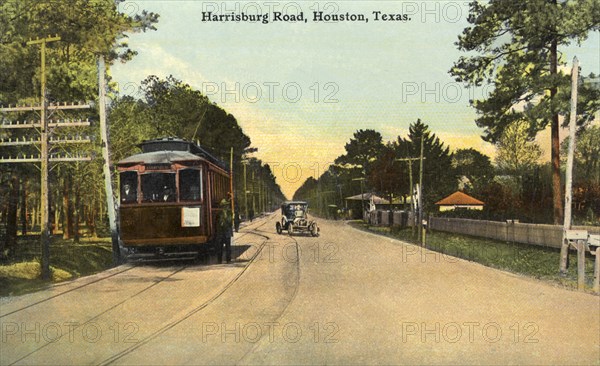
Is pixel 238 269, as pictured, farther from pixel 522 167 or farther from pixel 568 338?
pixel 522 167

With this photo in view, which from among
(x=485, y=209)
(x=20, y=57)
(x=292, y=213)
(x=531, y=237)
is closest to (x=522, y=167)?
(x=485, y=209)

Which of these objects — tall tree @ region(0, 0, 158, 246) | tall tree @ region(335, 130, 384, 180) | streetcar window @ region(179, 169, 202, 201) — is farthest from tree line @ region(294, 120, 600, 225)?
tall tree @ region(0, 0, 158, 246)

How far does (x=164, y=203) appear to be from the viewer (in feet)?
65.5

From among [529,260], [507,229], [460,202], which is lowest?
[529,260]

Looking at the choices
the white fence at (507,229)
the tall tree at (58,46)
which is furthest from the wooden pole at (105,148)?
the white fence at (507,229)

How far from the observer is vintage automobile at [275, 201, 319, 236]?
4172 cm

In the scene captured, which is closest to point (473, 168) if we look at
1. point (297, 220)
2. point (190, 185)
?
point (297, 220)

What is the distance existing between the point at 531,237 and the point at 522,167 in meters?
50.1

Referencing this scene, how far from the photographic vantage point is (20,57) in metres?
19.7

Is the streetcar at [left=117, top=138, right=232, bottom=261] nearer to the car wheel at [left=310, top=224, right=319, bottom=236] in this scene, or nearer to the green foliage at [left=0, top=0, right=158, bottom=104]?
the green foliage at [left=0, top=0, right=158, bottom=104]

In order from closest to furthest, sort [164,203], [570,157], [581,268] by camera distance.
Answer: [581,268] → [570,157] → [164,203]

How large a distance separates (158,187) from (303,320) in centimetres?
1112

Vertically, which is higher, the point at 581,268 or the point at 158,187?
the point at 158,187

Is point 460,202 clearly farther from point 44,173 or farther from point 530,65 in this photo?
point 44,173
